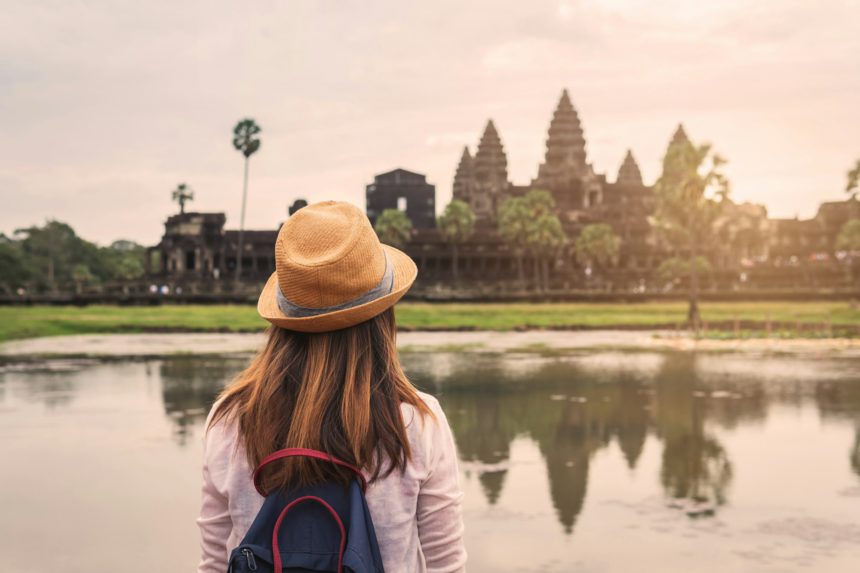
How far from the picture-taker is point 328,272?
282 cm

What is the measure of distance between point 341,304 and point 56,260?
10636 cm

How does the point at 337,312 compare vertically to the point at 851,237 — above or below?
below

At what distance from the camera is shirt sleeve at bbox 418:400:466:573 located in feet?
9.24

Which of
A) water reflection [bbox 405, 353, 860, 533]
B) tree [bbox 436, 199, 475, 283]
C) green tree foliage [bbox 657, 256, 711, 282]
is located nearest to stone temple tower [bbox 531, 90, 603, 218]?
tree [bbox 436, 199, 475, 283]

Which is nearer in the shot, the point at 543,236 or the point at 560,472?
the point at 560,472

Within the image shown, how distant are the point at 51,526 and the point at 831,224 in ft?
354

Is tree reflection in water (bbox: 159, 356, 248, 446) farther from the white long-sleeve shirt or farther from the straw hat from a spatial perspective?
the straw hat

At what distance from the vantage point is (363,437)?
2.74 meters

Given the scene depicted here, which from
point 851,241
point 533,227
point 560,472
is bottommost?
point 560,472

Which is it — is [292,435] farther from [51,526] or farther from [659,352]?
[659,352]

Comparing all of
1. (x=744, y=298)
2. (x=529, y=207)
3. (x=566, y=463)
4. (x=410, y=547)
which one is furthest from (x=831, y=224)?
Answer: (x=410, y=547)

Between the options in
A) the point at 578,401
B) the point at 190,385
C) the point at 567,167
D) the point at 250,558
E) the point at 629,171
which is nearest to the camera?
the point at 250,558

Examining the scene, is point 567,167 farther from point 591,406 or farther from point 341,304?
point 341,304

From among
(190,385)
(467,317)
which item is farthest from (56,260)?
(190,385)
